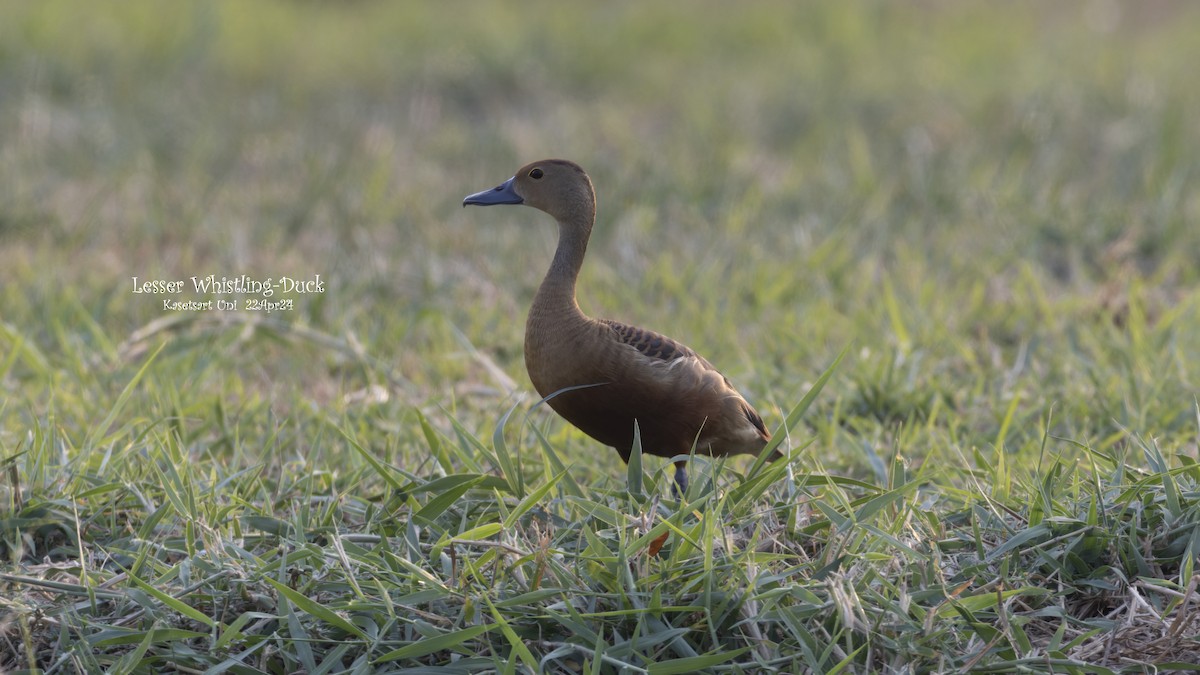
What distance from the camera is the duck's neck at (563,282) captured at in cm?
296

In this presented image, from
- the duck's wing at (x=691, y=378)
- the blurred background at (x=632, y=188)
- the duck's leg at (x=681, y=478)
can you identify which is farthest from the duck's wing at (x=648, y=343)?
the blurred background at (x=632, y=188)

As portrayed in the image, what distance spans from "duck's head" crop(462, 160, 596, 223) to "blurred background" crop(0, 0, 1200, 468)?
663mm

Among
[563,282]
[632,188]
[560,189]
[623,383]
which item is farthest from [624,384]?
[632,188]

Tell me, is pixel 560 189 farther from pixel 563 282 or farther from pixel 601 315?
pixel 601 315

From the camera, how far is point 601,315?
5004mm

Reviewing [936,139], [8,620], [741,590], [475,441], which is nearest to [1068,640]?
[741,590]

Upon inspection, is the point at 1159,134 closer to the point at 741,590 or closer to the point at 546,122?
the point at 546,122

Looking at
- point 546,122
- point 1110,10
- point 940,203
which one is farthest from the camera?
point 1110,10

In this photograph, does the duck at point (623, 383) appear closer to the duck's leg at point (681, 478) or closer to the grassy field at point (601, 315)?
the duck's leg at point (681, 478)

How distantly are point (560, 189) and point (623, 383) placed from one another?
0.58 metres

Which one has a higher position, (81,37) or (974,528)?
(81,37)

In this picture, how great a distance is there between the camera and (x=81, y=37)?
808 centimetres

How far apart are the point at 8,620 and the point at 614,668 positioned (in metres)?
1.12

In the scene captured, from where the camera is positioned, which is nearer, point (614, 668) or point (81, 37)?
point (614, 668)
